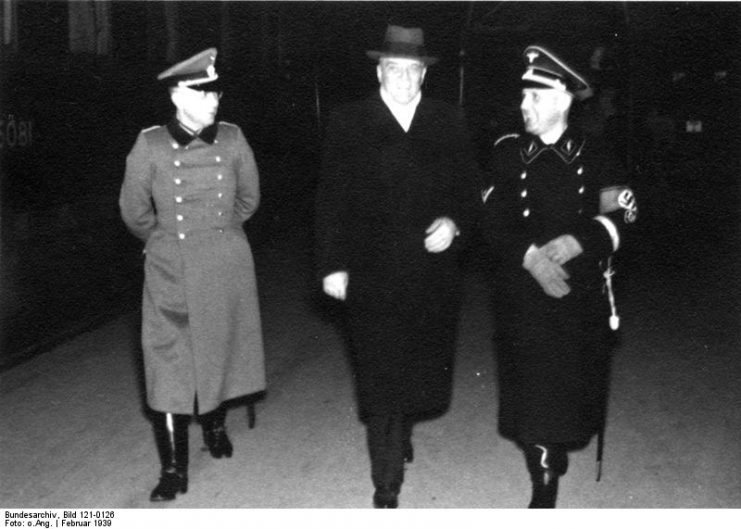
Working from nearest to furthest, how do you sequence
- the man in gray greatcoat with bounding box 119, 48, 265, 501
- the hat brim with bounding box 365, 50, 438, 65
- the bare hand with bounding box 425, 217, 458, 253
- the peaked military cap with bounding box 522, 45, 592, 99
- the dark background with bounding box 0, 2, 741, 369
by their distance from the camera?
the peaked military cap with bounding box 522, 45, 592, 99
the hat brim with bounding box 365, 50, 438, 65
the bare hand with bounding box 425, 217, 458, 253
the man in gray greatcoat with bounding box 119, 48, 265, 501
the dark background with bounding box 0, 2, 741, 369

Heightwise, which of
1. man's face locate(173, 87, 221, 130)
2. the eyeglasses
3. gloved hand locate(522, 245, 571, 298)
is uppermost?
the eyeglasses

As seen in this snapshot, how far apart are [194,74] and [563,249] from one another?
5.72 feet

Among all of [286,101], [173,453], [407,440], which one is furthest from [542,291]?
[286,101]

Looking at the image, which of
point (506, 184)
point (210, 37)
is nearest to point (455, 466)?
point (506, 184)

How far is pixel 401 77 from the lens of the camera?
413cm

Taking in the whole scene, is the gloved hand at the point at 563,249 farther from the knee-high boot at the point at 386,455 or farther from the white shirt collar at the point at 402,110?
the knee-high boot at the point at 386,455

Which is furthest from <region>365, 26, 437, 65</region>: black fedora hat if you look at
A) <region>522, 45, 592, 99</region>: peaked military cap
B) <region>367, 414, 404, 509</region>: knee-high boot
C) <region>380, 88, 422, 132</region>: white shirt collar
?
<region>367, 414, 404, 509</region>: knee-high boot

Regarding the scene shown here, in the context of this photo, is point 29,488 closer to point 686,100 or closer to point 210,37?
point 210,37

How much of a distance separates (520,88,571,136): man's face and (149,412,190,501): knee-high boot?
209 cm

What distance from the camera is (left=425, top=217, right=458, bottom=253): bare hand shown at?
13.6 feet

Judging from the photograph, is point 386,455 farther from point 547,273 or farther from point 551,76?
point 551,76

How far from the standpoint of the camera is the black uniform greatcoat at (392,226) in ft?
13.7

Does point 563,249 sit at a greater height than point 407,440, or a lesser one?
greater

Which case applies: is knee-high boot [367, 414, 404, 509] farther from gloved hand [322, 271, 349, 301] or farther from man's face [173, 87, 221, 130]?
man's face [173, 87, 221, 130]
